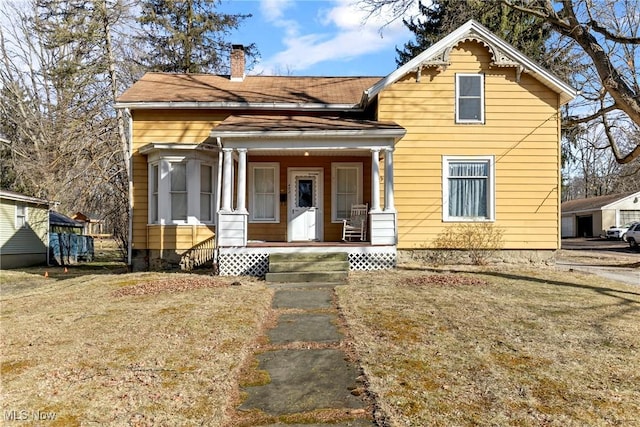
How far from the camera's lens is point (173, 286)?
30.3 ft

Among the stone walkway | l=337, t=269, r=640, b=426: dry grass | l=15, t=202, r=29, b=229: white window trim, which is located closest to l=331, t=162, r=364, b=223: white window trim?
l=337, t=269, r=640, b=426: dry grass

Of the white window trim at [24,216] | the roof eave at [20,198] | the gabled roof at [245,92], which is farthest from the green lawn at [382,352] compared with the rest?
the white window trim at [24,216]

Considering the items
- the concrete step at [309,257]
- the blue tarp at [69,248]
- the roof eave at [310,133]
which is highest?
the roof eave at [310,133]

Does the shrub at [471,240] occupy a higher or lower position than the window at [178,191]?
lower

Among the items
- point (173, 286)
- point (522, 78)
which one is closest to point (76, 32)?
point (173, 286)

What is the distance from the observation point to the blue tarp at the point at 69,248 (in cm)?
2168

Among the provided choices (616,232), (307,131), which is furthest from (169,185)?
(616,232)

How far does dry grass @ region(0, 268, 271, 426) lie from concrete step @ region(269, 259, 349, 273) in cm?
129

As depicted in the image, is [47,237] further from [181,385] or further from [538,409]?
[538,409]

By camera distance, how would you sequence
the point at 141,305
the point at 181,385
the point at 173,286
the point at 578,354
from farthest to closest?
the point at 173,286
the point at 141,305
the point at 578,354
the point at 181,385

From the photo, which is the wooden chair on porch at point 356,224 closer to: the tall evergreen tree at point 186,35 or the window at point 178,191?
the window at point 178,191

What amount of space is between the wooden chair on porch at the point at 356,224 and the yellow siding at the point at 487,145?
3.36 feet

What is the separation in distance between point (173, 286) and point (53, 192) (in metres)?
15.7

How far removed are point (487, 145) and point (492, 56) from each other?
2414 mm
